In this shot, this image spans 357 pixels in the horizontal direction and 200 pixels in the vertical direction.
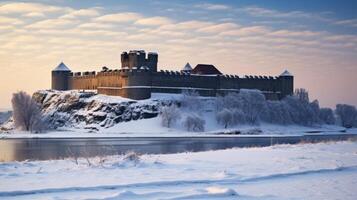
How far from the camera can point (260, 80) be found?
76875 millimetres

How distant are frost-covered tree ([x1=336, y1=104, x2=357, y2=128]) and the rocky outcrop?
32667 millimetres

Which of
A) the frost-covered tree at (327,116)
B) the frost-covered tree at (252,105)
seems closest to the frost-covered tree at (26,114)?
the frost-covered tree at (252,105)

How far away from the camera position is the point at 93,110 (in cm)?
6738

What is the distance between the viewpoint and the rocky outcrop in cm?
6469

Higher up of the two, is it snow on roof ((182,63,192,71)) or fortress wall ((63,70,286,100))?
snow on roof ((182,63,192,71))

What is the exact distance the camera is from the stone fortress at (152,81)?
69312 mm

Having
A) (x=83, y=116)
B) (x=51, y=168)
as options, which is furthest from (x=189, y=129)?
(x=51, y=168)

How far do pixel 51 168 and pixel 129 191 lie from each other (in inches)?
178

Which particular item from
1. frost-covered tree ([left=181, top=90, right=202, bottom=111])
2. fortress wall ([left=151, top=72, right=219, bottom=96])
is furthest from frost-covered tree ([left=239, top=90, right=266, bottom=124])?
frost-covered tree ([left=181, top=90, right=202, bottom=111])

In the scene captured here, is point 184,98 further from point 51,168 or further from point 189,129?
point 51,168

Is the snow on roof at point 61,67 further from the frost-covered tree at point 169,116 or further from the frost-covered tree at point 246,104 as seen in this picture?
the frost-covered tree at point 246,104

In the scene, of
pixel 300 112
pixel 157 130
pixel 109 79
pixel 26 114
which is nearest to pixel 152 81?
pixel 109 79

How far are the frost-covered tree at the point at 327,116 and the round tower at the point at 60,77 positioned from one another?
41040 millimetres

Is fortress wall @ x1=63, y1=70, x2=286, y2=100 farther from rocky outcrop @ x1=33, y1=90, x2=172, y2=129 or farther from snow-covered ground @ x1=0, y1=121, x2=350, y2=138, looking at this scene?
snow-covered ground @ x1=0, y1=121, x2=350, y2=138
